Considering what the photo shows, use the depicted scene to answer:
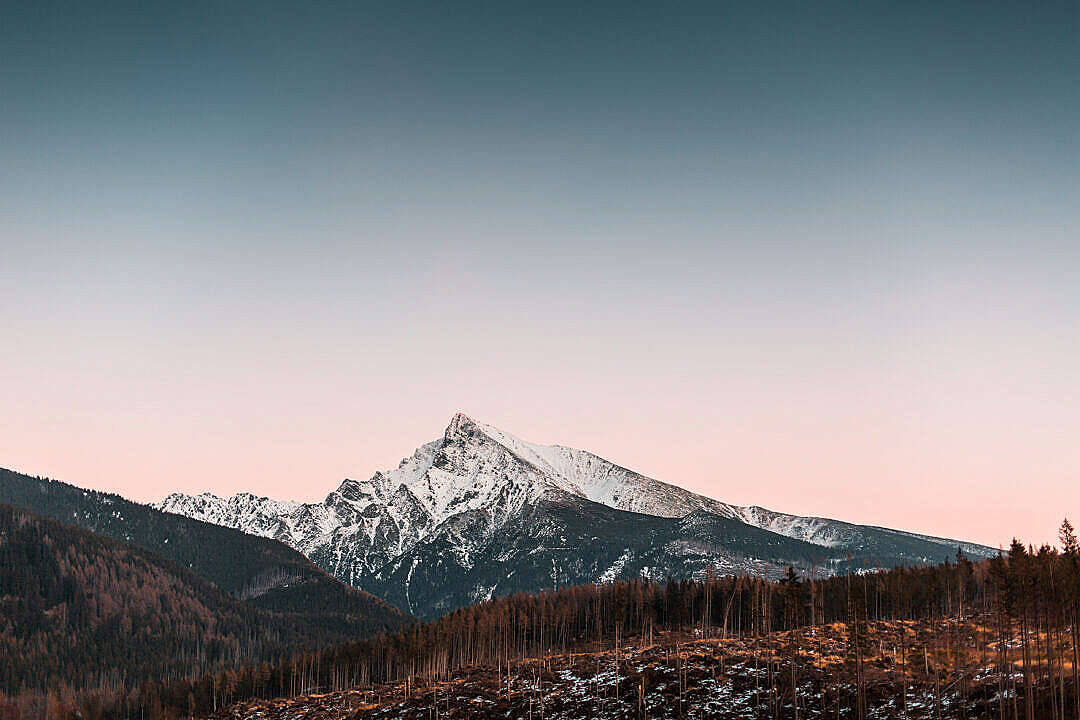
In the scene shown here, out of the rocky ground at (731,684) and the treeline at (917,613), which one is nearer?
the treeline at (917,613)

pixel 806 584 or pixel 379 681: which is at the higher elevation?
pixel 806 584

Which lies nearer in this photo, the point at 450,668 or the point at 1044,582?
the point at 1044,582

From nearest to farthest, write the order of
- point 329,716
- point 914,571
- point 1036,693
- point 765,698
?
point 1036,693 → point 765,698 → point 329,716 → point 914,571

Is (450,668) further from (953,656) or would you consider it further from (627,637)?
(953,656)

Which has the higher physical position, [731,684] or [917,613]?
[917,613]

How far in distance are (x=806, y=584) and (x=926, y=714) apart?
91.5 metres

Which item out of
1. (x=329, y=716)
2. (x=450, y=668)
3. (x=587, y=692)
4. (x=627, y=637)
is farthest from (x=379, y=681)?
(x=587, y=692)

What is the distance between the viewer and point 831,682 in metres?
108

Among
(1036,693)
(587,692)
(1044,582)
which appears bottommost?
(587,692)

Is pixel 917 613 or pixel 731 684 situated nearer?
pixel 731 684

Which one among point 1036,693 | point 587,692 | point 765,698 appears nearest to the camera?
point 1036,693

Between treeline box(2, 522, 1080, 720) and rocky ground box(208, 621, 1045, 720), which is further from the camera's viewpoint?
rocky ground box(208, 621, 1045, 720)

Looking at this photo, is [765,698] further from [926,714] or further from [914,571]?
[914,571]

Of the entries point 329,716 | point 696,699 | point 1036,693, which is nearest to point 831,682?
point 696,699
